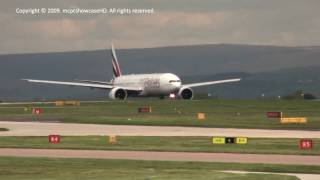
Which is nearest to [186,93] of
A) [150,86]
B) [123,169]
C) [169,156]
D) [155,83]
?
[155,83]

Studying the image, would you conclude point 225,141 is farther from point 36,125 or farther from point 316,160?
point 36,125

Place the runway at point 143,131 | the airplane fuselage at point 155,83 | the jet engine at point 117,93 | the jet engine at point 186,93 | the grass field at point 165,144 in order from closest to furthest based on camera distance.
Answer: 1. the grass field at point 165,144
2. the runway at point 143,131
3. the airplane fuselage at point 155,83
4. the jet engine at point 117,93
5. the jet engine at point 186,93

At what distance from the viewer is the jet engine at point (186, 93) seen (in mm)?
121125

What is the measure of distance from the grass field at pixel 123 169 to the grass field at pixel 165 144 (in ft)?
20.0

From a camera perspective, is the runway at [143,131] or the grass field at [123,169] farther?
the runway at [143,131]

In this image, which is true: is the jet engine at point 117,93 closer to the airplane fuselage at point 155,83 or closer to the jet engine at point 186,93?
the airplane fuselage at point 155,83

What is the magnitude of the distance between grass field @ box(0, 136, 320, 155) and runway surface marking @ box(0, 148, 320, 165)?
164 cm

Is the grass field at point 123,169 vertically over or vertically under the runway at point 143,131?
under

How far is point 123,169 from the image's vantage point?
1102 inches

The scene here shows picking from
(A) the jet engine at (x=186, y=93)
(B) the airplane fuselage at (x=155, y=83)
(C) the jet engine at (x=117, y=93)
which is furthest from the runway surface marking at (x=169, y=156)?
(A) the jet engine at (x=186, y=93)

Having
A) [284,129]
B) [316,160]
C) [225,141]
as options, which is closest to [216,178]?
[316,160]

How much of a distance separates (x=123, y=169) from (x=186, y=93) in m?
93.9

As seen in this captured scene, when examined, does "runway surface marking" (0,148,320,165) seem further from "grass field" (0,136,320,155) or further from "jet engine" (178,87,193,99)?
"jet engine" (178,87,193,99)

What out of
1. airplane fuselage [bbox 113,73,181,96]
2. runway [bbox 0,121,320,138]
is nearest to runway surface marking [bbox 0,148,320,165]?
runway [bbox 0,121,320,138]
